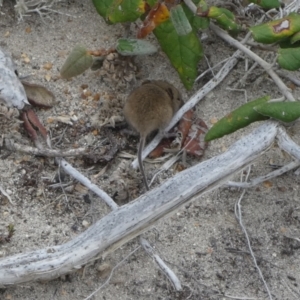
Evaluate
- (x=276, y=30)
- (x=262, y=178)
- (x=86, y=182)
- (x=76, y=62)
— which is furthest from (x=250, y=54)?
(x=86, y=182)

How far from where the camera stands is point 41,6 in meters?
3.21

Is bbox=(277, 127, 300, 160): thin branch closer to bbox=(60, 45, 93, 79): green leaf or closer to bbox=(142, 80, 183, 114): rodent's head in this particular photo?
bbox=(142, 80, 183, 114): rodent's head

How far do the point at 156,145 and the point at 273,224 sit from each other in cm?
56

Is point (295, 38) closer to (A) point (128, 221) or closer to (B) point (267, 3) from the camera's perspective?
(B) point (267, 3)

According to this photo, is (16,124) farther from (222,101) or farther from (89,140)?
(222,101)

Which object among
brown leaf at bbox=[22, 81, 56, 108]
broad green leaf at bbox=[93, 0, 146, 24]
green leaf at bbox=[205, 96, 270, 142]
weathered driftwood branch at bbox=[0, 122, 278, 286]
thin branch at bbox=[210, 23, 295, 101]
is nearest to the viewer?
weathered driftwood branch at bbox=[0, 122, 278, 286]

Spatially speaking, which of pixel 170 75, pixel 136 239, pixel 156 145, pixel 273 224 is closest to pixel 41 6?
pixel 170 75

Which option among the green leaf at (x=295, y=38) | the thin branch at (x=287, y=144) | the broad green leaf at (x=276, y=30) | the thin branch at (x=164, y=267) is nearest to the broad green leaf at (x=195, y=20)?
the broad green leaf at (x=276, y=30)

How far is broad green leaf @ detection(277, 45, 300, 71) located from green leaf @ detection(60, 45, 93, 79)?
77 cm

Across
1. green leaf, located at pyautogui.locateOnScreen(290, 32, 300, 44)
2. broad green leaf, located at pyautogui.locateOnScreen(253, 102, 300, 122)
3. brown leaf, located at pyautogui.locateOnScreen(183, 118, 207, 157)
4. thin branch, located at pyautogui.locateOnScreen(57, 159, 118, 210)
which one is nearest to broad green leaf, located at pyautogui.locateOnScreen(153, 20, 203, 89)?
brown leaf, located at pyautogui.locateOnScreen(183, 118, 207, 157)

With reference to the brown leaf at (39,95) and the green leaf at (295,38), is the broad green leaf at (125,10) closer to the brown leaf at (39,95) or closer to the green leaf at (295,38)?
the brown leaf at (39,95)

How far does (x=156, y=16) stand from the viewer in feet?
9.05

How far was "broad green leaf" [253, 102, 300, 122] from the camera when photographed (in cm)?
250

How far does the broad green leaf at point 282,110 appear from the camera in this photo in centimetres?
250
